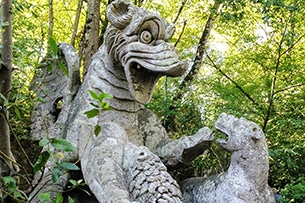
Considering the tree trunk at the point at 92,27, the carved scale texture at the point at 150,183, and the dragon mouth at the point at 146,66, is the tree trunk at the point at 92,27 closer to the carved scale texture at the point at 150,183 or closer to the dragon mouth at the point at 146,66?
the dragon mouth at the point at 146,66

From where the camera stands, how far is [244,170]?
5.60 feet

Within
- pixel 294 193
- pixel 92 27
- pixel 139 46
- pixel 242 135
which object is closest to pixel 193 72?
pixel 92 27

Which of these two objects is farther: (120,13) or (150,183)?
(120,13)

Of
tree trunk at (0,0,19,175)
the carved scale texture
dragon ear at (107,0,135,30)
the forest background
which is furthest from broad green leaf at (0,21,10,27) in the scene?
the forest background

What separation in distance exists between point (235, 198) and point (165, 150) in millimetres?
508

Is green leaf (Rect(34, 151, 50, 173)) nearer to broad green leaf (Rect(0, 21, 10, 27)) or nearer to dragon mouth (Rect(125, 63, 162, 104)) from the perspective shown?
broad green leaf (Rect(0, 21, 10, 27))

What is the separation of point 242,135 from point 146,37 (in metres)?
0.62

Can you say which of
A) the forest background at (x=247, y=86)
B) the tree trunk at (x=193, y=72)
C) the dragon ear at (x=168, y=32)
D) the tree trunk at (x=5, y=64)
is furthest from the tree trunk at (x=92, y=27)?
the tree trunk at (x=5, y=64)

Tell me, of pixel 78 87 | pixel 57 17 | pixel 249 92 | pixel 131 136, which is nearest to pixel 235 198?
pixel 131 136

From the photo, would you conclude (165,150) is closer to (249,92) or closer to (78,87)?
(78,87)

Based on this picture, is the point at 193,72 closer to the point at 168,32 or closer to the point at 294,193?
the point at 294,193

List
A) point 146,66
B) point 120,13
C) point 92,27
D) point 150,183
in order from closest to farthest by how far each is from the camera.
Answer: point 150,183, point 146,66, point 120,13, point 92,27

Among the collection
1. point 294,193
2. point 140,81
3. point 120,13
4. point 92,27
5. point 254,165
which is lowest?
point 294,193

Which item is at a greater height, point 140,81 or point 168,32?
point 168,32
